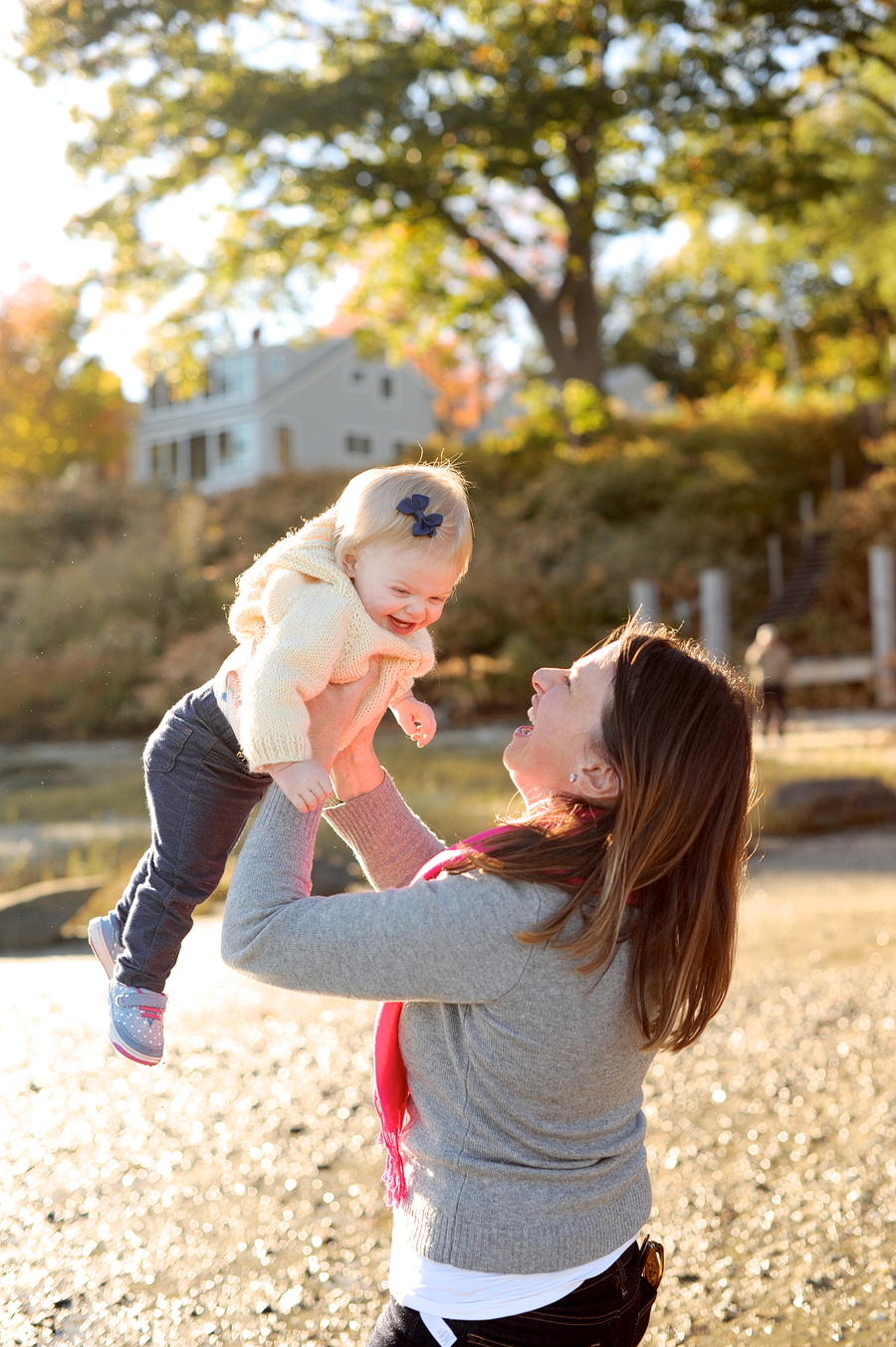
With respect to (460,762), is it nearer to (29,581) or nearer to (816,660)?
(816,660)

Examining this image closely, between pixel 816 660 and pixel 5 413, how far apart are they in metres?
13.0

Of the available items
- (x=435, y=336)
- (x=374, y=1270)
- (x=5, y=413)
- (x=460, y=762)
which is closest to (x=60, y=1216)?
(x=374, y=1270)

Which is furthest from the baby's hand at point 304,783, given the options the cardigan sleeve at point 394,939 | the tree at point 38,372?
the tree at point 38,372

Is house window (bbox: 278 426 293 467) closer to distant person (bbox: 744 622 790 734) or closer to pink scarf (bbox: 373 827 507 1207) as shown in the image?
pink scarf (bbox: 373 827 507 1207)

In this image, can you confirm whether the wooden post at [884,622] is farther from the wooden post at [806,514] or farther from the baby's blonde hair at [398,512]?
the baby's blonde hair at [398,512]

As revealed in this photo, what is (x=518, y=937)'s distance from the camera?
1.43 meters

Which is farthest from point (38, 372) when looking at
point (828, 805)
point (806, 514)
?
point (828, 805)

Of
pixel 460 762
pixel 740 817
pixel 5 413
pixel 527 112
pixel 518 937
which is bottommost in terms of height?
pixel 460 762

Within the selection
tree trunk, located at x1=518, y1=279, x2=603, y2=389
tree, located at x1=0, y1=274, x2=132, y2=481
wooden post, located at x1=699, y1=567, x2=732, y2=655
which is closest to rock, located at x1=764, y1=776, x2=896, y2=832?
wooden post, located at x1=699, y1=567, x2=732, y2=655

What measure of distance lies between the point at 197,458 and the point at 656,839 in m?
16.7

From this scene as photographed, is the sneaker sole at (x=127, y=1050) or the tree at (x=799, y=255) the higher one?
the tree at (x=799, y=255)

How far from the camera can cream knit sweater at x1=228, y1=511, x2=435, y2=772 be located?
1625 millimetres

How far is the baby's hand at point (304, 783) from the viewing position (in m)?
1.56

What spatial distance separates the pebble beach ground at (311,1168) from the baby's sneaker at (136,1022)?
1286 mm
